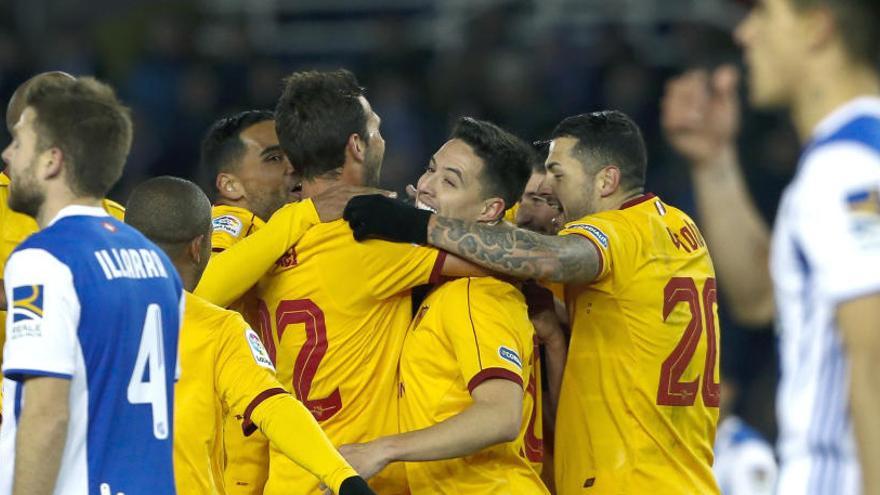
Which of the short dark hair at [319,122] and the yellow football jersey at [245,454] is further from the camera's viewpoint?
the yellow football jersey at [245,454]

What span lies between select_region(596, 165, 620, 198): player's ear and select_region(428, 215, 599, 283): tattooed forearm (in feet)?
1.94

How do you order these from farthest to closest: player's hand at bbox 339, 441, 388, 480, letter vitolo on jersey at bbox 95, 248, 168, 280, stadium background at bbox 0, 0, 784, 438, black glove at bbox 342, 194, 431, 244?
stadium background at bbox 0, 0, 784, 438 < black glove at bbox 342, 194, 431, 244 < player's hand at bbox 339, 441, 388, 480 < letter vitolo on jersey at bbox 95, 248, 168, 280

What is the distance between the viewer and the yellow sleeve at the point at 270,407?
474 centimetres

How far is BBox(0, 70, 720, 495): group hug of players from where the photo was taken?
203 inches

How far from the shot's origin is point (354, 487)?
183 inches

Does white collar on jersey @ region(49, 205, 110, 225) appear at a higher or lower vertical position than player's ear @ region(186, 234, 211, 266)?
higher

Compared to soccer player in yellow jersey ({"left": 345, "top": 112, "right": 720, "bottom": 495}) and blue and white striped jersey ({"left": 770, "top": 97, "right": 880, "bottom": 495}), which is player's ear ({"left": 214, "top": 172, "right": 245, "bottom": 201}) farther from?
blue and white striped jersey ({"left": 770, "top": 97, "right": 880, "bottom": 495})

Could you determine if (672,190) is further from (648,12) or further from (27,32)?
(27,32)

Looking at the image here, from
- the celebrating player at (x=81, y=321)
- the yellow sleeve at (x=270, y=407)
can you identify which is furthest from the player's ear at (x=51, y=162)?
the yellow sleeve at (x=270, y=407)

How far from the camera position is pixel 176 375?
14.7 feet

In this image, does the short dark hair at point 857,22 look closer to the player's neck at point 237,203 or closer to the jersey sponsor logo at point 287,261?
the jersey sponsor logo at point 287,261

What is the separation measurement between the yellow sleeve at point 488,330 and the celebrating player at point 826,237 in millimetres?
1720

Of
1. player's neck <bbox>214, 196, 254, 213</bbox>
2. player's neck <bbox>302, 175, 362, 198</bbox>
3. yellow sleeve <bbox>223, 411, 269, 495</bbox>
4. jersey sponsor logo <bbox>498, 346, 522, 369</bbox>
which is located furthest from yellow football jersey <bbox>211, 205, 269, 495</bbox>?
jersey sponsor logo <bbox>498, 346, 522, 369</bbox>

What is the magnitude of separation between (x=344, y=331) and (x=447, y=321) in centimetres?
45
